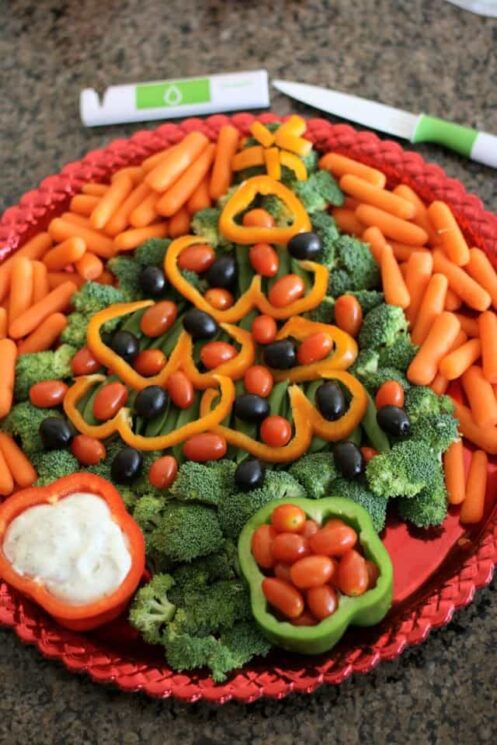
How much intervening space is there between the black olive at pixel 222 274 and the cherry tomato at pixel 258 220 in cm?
7

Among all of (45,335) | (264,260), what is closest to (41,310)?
(45,335)

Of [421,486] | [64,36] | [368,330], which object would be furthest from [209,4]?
[421,486]

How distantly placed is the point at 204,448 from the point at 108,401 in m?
0.19

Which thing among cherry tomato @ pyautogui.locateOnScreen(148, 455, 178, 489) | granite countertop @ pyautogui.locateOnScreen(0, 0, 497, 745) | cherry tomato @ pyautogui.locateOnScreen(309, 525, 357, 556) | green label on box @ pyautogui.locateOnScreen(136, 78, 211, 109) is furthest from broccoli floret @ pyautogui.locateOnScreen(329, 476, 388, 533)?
green label on box @ pyautogui.locateOnScreen(136, 78, 211, 109)

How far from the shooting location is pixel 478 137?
182cm

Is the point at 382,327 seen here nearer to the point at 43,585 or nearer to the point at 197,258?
the point at 197,258

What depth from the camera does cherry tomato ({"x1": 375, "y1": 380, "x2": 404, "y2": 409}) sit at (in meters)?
1.45

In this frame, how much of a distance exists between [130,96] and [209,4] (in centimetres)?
39

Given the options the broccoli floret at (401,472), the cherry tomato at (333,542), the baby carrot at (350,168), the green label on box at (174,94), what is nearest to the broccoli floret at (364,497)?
the broccoli floret at (401,472)

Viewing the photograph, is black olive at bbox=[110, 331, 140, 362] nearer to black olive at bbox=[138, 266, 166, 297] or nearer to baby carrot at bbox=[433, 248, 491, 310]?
black olive at bbox=[138, 266, 166, 297]

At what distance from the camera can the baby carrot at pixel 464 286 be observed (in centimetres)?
156

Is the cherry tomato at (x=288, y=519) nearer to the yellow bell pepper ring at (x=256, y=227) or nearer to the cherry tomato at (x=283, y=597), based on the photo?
the cherry tomato at (x=283, y=597)

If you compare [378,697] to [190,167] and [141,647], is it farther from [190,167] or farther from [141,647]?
[190,167]

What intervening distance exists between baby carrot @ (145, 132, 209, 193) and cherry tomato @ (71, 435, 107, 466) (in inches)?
20.1
